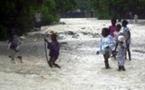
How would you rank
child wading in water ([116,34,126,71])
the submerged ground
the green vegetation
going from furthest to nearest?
the green vegetation, child wading in water ([116,34,126,71]), the submerged ground

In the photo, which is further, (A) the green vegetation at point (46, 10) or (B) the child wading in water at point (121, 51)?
(A) the green vegetation at point (46, 10)

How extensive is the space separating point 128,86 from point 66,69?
467 centimetres

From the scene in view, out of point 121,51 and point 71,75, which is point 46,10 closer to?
point 121,51

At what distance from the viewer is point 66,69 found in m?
18.9

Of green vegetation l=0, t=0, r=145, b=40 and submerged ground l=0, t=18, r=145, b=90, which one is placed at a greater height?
submerged ground l=0, t=18, r=145, b=90

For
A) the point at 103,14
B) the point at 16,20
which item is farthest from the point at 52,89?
the point at 103,14

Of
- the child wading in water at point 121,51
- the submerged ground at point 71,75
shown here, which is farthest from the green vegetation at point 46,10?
the child wading in water at point 121,51

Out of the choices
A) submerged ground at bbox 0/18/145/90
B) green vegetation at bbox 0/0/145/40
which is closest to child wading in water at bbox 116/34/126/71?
submerged ground at bbox 0/18/145/90

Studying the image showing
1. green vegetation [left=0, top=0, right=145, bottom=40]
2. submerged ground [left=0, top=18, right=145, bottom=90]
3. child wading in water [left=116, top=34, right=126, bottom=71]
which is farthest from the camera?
green vegetation [left=0, top=0, right=145, bottom=40]

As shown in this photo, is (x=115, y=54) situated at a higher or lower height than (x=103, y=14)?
higher

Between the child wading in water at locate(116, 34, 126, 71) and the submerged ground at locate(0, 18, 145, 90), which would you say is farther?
the child wading in water at locate(116, 34, 126, 71)

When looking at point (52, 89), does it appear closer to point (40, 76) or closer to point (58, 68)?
point (40, 76)

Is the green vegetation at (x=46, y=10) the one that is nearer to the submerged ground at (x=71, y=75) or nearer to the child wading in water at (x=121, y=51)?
the submerged ground at (x=71, y=75)

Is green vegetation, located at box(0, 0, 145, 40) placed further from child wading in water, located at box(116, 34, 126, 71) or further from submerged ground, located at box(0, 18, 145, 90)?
child wading in water, located at box(116, 34, 126, 71)
